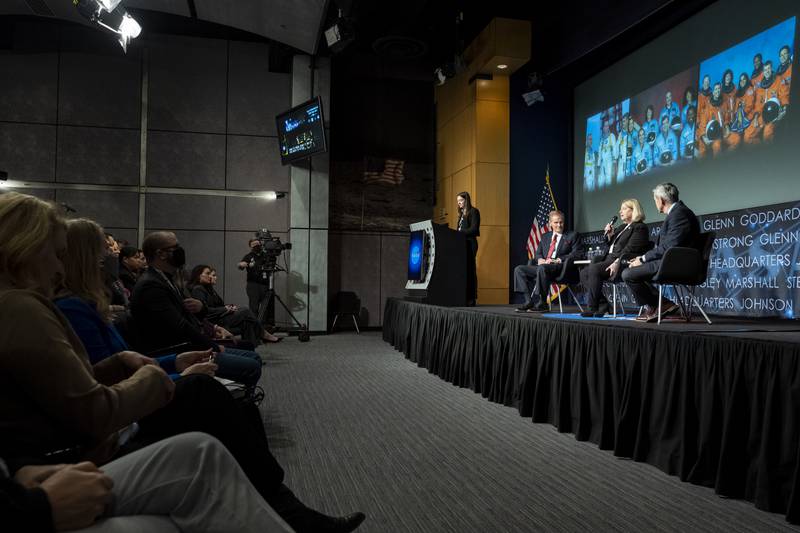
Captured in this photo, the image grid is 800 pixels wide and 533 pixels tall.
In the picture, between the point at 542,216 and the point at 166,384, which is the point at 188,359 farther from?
the point at 542,216

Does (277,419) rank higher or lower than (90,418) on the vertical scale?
lower

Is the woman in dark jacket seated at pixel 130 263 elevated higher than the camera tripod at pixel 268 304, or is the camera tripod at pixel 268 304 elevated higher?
the woman in dark jacket seated at pixel 130 263

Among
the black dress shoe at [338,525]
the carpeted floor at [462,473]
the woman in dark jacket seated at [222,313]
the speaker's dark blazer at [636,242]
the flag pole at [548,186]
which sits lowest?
the carpeted floor at [462,473]

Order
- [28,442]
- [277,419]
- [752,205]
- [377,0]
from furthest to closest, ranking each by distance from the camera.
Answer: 1. [377,0]
2. [752,205]
3. [277,419]
4. [28,442]

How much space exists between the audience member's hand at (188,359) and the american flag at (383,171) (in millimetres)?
7279

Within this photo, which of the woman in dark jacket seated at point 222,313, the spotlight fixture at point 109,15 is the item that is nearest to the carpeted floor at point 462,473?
the woman in dark jacket seated at point 222,313

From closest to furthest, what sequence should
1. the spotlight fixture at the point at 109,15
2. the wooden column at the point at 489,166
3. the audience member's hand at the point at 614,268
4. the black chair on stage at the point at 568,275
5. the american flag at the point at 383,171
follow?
the audience member's hand at the point at 614,268 < the black chair on stage at the point at 568,275 < the spotlight fixture at the point at 109,15 < the wooden column at the point at 489,166 < the american flag at the point at 383,171

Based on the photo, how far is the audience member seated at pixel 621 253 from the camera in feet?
14.6

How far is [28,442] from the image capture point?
100 centimetres

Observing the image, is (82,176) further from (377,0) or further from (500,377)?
(500,377)

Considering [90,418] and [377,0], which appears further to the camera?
[377,0]

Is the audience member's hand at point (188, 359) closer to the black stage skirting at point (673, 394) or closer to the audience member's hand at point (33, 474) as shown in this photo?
the audience member's hand at point (33, 474)

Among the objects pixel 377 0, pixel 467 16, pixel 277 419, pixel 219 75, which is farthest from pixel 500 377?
pixel 219 75

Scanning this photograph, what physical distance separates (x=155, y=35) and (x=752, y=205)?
8.48 meters
